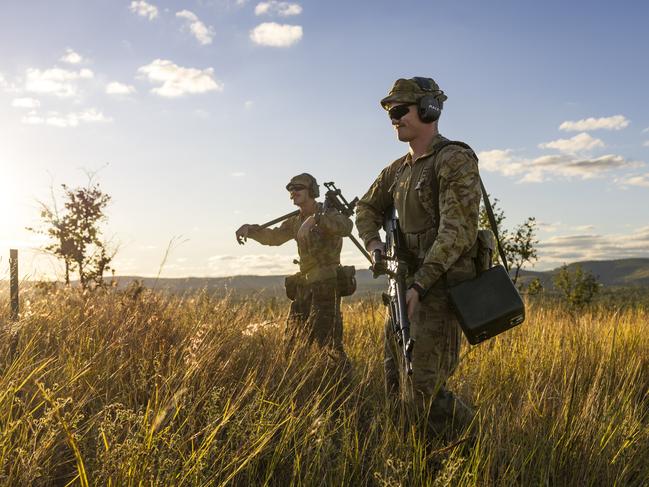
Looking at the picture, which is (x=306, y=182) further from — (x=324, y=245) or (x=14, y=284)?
(x=14, y=284)

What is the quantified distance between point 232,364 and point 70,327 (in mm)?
1545

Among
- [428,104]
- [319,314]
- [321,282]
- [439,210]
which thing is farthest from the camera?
[321,282]

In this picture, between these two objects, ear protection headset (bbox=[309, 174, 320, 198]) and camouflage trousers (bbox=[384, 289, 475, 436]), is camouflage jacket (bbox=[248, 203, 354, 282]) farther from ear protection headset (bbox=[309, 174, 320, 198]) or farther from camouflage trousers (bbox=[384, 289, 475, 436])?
camouflage trousers (bbox=[384, 289, 475, 436])

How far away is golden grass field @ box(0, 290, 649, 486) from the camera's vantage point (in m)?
2.65

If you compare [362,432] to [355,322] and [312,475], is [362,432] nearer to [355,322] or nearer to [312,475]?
[312,475]

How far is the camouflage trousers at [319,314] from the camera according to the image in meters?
6.32

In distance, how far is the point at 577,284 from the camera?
797 inches

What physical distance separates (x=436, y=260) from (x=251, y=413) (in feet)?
4.30

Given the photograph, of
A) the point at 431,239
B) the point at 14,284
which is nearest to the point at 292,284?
the point at 14,284

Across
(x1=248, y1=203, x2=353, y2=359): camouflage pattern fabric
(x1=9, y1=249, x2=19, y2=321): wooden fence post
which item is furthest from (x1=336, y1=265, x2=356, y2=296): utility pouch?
(x1=9, y1=249, x2=19, y2=321): wooden fence post

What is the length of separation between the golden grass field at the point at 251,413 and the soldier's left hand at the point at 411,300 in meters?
0.64

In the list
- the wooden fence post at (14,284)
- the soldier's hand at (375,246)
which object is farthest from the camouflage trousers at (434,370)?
the wooden fence post at (14,284)

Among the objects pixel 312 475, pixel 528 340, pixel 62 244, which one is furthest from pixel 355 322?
pixel 62 244

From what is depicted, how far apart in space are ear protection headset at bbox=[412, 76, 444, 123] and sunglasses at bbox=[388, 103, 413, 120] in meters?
0.07
